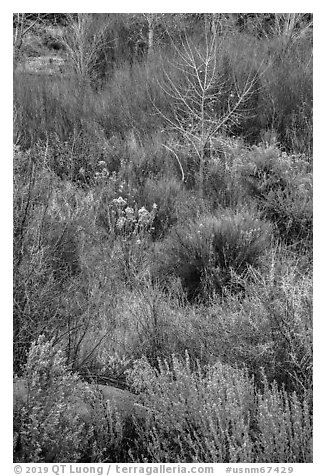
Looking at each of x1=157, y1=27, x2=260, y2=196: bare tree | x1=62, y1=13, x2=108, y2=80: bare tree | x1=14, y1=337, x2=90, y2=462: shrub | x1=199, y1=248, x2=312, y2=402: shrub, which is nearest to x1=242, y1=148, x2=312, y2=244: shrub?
x1=157, y1=27, x2=260, y2=196: bare tree

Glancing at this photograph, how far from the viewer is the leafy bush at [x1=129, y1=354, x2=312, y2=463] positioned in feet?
7.65

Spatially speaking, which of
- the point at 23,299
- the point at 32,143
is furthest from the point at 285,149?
the point at 23,299

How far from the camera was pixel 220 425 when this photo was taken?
235 cm

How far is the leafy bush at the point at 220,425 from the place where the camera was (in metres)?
2.33

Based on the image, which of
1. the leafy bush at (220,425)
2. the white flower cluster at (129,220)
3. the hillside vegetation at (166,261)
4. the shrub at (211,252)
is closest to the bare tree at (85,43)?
the hillside vegetation at (166,261)

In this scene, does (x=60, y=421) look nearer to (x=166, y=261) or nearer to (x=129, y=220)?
(x=166, y=261)

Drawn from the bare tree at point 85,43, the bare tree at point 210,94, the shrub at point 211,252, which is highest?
the bare tree at point 85,43

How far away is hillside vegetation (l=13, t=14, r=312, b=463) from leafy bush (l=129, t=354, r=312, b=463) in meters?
0.01

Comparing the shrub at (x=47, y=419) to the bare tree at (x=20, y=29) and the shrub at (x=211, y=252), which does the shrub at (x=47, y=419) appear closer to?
the shrub at (x=211, y=252)

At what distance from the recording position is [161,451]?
2387 millimetres

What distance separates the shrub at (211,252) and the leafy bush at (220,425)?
1753mm

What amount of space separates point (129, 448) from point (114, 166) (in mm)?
4960

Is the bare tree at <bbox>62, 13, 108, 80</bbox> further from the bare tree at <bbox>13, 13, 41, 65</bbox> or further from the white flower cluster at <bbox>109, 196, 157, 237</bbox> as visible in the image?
the white flower cluster at <bbox>109, 196, 157, 237</bbox>

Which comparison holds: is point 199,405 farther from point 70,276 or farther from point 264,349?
point 70,276
